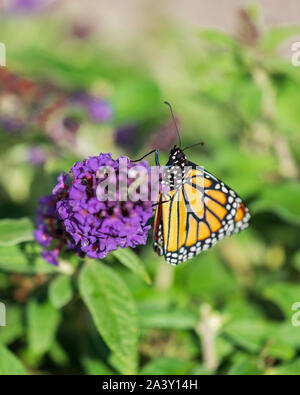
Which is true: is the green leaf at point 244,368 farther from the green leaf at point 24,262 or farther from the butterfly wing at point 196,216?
the green leaf at point 24,262

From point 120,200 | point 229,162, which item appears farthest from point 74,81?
point 120,200

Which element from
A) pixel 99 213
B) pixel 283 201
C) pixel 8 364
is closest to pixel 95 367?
pixel 8 364

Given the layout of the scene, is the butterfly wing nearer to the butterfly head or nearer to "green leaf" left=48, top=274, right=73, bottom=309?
the butterfly head

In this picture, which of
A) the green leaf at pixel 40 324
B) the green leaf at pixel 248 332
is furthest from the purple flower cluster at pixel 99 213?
the green leaf at pixel 248 332

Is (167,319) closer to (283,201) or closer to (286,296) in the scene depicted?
(286,296)

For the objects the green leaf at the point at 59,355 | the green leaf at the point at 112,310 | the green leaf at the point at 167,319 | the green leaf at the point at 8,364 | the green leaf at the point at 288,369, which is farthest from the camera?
the green leaf at the point at 59,355

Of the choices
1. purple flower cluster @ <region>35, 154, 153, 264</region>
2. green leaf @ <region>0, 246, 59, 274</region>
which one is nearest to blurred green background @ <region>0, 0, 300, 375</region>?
green leaf @ <region>0, 246, 59, 274</region>

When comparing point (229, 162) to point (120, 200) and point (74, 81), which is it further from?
point (120, 200)
